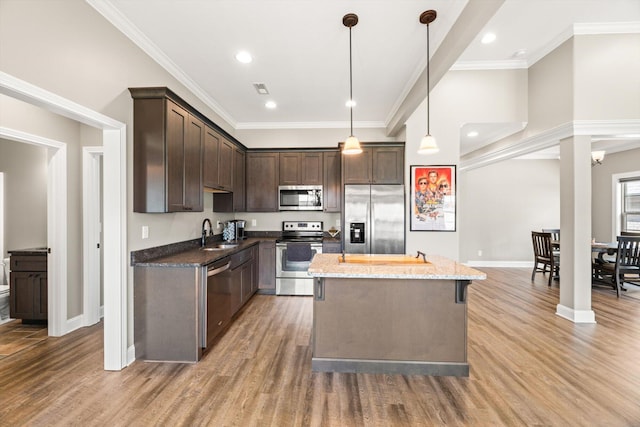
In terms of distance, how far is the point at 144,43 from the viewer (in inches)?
106

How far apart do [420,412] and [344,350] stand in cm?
72

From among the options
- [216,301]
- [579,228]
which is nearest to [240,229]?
[216,301]

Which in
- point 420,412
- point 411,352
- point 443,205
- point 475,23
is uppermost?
point 475,23

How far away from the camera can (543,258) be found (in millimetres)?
5691

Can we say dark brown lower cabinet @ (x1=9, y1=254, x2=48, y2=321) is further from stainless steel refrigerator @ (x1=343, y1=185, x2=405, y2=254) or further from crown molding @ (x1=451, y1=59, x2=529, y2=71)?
crown molding @ (x1=451, y1=59, x2=529, y2=71)

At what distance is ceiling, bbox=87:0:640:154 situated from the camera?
90.7 inches

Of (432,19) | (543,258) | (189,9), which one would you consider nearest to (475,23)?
(432,19)

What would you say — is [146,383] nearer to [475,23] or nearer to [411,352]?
[411,352]

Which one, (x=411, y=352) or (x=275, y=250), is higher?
(x=275, y=250)

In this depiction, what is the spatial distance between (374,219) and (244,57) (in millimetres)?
2789

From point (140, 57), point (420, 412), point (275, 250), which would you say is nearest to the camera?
point (420, 412)

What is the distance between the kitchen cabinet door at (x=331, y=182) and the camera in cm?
496

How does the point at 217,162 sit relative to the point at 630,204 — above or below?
above

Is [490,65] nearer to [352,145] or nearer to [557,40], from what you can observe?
[557,40]
